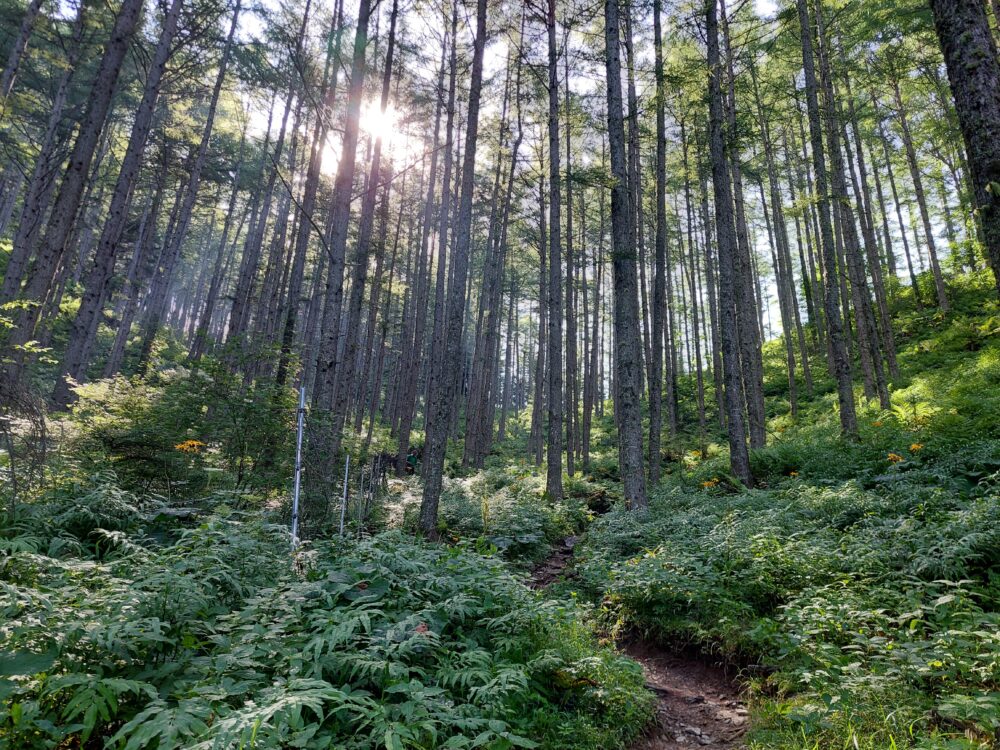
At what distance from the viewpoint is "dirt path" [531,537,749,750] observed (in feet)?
11.8

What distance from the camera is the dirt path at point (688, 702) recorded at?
3602 millimetres

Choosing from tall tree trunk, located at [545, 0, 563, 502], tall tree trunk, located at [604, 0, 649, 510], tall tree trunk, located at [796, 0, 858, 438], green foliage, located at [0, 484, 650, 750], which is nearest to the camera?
green foliage, located at [0, 484, 650, 750]

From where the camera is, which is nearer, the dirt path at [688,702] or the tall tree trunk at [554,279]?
the dirt path at [688,702]

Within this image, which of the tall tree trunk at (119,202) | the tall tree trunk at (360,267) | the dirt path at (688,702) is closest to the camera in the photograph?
the dirt path at (688,702)

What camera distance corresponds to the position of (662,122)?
13.6 meters

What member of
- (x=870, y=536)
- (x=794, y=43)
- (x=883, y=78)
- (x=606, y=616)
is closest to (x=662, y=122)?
(x=794, y=43)

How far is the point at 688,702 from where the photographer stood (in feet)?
13.7

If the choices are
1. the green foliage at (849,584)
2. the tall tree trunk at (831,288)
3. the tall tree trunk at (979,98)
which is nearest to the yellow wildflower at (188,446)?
the green foliage at (849,584)

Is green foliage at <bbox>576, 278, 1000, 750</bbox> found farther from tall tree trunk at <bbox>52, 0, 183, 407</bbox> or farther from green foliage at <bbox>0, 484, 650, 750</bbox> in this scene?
tall tree trunk at <bbox>52, 0, 183, 407</bbox>

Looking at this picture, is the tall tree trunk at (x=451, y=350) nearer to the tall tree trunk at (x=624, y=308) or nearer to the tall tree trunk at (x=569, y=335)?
the tall tree trunk at (x=624, y=308)

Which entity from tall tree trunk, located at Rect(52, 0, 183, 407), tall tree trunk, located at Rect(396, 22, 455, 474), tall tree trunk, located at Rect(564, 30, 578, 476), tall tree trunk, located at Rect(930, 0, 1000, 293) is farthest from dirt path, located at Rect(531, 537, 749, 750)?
tall tree trunk, located at Rect(396, 22, 455, 474)

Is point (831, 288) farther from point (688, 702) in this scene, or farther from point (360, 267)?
point (360, 267)

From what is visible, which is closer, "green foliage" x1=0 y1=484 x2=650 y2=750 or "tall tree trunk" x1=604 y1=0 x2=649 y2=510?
"green foliage" x1=0 y1=484 x2=650 y2=750

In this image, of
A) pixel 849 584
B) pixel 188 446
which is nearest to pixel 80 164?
pixel 188 446
